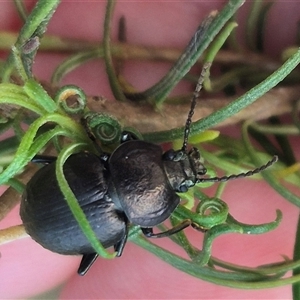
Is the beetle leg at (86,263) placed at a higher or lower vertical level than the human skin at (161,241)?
lower

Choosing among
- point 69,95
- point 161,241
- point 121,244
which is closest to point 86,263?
point 121,244

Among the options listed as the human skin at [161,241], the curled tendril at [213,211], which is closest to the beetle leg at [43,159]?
the curled tendril at [213,211]

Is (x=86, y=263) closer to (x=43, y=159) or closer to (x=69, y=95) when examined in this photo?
(x=43, y=159)

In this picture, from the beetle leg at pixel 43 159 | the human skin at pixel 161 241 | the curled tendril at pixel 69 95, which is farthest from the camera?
the human skin at pixel 161 241

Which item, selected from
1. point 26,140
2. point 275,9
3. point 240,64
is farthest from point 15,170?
point 275,9

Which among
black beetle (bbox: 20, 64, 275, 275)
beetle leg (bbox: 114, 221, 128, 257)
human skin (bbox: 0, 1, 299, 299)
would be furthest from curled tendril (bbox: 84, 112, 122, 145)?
human skin (bbox: 0, 1, 299, 299)

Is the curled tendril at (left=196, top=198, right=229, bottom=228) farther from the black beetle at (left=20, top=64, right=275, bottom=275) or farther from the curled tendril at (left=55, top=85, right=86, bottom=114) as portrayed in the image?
the curled tendril at (left=55, top=85, right=86, bottom=114)

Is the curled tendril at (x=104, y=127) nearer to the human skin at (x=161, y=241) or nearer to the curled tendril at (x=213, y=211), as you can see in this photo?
the curled tendril at (x=213, y=211)
